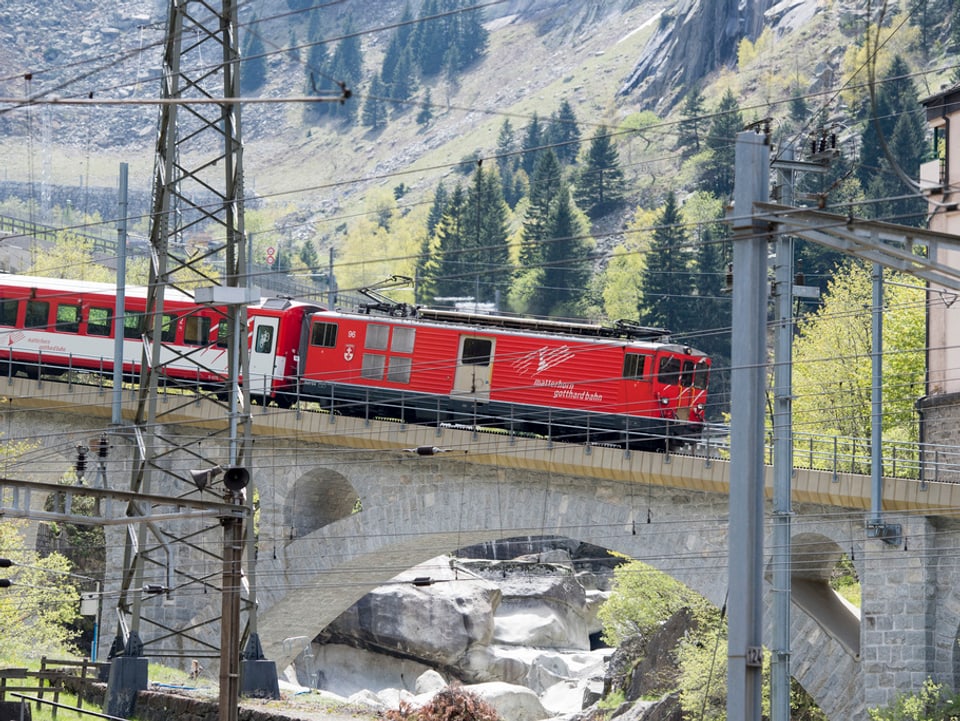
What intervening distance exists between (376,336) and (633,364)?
7041 millimetres

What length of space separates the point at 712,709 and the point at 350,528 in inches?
415

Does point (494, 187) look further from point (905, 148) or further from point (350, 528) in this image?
point (350, 528)

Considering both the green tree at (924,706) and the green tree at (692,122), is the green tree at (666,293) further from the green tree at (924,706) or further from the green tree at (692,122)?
the green tree at (924,706)

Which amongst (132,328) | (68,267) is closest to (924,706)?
(132,328)

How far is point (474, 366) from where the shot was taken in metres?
41.0

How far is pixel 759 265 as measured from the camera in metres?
15.2

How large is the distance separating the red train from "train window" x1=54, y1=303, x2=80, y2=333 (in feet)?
0.14

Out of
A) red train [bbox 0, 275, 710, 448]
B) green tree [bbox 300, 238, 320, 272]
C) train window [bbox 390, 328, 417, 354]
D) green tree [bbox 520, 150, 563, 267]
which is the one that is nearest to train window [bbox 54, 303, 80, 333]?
red train [bbox 0, 275, 710, 448]

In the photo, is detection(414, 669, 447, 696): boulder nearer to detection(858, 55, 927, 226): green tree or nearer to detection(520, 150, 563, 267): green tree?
detection(858, 55, 927, 226): green tree

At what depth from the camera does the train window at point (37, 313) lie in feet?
146

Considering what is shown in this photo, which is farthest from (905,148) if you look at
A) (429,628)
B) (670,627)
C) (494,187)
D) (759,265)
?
(759,265)

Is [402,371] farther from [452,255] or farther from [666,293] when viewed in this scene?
[452,255]

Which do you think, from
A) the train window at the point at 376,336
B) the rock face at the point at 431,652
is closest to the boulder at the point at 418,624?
the rock face at the point at 431,652

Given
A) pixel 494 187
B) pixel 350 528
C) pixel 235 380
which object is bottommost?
pixel 350 528
